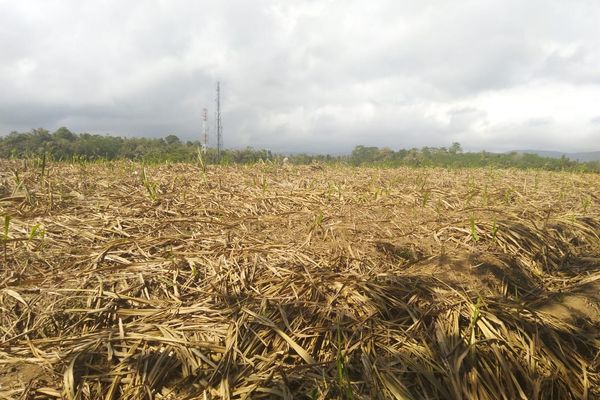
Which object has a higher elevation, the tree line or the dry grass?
the tree line

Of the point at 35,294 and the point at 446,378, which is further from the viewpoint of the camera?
the point at 35,294

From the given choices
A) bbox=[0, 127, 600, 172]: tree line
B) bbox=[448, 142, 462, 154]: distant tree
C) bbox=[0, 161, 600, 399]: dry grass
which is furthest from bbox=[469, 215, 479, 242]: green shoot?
bbox=[448, 142, 462, 154]: distant tree

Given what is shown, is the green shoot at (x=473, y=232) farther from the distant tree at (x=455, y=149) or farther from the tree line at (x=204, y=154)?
the distant tree at (x=455, y=149)

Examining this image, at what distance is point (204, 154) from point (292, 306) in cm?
386

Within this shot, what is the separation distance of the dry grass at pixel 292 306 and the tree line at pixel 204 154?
2.65m

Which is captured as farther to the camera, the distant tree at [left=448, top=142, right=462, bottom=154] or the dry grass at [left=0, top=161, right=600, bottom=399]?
the distant tree at [left=448, top=142, right=462, bottom=154]

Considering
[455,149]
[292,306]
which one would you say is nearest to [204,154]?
[292,306]

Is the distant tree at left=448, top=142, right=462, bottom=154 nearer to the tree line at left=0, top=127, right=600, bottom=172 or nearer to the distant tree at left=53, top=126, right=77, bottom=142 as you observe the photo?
the tree line at left=0, top=127, right=600, bottom=172

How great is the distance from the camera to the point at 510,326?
4.77 feet

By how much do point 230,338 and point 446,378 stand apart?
0.83 metres

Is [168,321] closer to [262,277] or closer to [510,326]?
[262,277]

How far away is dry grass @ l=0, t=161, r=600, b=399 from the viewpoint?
120 cm

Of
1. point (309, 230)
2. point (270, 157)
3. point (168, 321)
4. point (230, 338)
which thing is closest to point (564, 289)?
point (309, 230)

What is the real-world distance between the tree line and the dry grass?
8.70ft
